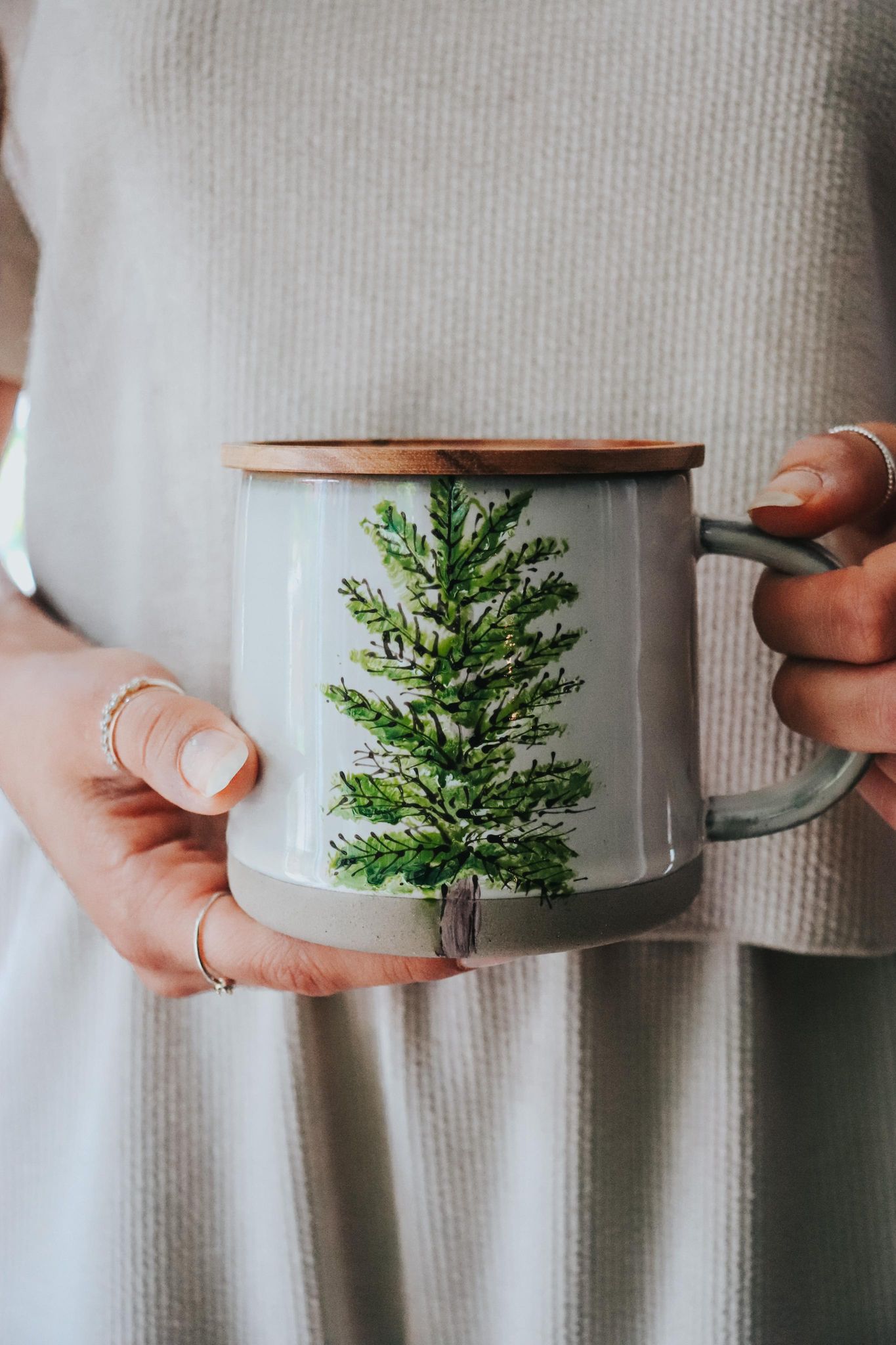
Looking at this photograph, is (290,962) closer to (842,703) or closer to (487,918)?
(487,918)

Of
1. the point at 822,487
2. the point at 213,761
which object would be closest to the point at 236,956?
the point at 213,761

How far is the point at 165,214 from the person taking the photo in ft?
1.95

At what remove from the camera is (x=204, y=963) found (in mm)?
533

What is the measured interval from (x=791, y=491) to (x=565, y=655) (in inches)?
6.1

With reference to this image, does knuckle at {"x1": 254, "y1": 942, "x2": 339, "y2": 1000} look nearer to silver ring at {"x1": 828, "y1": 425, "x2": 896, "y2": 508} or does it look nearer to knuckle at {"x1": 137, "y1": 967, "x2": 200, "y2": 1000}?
knuckle at {"x1": 137, "y1": 967, "x2": 200, "y2": 1000}

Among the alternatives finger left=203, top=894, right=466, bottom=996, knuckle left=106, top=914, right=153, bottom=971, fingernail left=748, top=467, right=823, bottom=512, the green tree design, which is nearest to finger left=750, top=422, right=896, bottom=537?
fingernail left=748, top=467, right=823, bottom=512

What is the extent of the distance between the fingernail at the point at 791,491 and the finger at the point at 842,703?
0.29 feet

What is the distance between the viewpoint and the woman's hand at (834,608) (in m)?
0.45

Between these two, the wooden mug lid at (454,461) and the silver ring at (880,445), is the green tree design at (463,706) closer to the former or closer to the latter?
the wooden mug lid at (454,461)

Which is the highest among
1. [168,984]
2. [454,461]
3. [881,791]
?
[454,461]

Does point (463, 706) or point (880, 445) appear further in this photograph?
point (880, 445)

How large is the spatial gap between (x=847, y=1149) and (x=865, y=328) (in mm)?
499

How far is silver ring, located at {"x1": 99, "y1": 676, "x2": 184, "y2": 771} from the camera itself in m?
0.51

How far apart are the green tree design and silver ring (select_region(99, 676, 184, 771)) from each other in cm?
18
